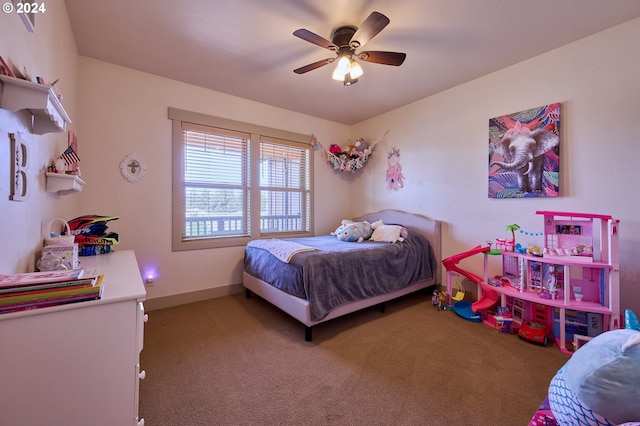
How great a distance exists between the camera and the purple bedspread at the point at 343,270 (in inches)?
86.4

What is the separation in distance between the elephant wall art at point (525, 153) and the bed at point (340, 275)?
0.89 m

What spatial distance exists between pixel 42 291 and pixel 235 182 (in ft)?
8.71

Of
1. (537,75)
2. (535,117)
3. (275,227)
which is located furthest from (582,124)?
(275,227)

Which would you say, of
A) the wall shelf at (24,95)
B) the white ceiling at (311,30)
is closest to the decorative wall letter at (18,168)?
the wall shelf at (24,95)

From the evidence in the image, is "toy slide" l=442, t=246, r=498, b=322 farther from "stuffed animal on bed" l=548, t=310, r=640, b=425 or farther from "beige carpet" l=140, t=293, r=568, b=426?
"stuffed animal on bed" l=548, t=310, r=640, b=425

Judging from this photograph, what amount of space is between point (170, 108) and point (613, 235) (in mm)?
4219

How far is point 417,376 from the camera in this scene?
1735mm

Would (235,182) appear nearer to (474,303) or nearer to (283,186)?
(283,186)

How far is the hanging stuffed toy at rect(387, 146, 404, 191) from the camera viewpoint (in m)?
3.75

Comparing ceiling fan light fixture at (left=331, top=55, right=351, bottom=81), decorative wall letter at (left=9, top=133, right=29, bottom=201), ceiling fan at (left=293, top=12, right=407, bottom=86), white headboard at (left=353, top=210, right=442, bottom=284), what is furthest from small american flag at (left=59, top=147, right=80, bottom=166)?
white headboard at (left=353, top=210, right=442, bottom=284)

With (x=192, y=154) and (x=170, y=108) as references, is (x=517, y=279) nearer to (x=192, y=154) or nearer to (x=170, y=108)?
(x=192, y=154)

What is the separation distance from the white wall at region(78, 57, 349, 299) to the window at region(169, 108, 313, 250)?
13cm

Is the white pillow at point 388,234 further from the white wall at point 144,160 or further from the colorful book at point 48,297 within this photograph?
the colorful book at point 48,297

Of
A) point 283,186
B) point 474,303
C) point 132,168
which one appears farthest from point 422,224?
point 132,168
